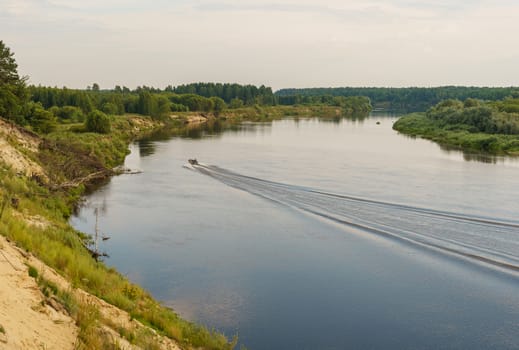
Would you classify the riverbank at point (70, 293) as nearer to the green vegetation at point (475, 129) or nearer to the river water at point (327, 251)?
the river water at point (327, 251)

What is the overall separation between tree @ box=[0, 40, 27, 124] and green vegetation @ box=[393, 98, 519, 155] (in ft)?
145

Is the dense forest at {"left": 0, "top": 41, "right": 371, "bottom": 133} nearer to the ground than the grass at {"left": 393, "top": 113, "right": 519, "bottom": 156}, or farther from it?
farther from it

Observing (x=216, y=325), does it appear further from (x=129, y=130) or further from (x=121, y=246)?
(x=129, y=130)

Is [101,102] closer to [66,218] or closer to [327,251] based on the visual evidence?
[66,218]

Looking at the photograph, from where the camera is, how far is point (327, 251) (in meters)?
18.3

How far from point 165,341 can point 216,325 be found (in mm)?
2606

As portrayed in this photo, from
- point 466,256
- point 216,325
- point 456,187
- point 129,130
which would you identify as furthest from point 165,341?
point 129,130

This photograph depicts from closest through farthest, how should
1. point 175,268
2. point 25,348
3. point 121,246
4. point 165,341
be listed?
point 25,348 → point 165,341 → point 175,268 → point 121,246

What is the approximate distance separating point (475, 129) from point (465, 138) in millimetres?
7602

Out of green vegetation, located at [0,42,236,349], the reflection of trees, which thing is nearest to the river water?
green vegetation, located at [0,42,236,349]

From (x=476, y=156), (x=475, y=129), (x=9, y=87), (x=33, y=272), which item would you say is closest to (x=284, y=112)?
(x=475, y=129)

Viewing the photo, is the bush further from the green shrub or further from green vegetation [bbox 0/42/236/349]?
the green shrub

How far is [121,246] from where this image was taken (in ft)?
61.0

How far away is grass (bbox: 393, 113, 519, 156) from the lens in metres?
49.0
